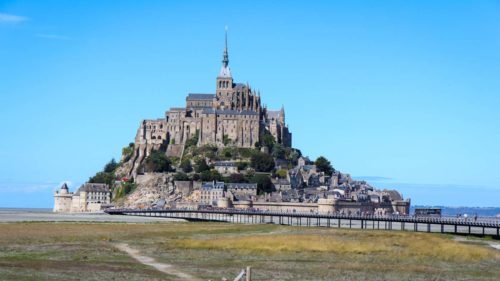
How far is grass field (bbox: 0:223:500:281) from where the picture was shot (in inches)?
1815

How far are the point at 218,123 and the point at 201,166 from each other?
40.4 feet

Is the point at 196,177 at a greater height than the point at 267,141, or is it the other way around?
the point at 267,141

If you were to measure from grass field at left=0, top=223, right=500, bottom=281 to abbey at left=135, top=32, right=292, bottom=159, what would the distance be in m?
98.4

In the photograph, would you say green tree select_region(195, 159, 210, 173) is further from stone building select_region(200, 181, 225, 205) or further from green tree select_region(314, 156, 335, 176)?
green tree select_region(314, 156, 335, 176)

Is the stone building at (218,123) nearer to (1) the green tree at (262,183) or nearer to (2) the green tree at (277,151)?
(2) the green tree at (277,151)

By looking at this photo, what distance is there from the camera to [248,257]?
5738 cm

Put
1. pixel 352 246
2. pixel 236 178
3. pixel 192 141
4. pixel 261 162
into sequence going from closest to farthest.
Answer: pixel 352 246 < pixel 236 178 < pixel 261 162 < pixel 192 141

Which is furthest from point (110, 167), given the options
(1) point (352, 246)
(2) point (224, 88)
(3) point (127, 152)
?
(1) point (352, 246)

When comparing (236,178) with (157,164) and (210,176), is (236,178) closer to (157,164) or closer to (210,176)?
(210,176)

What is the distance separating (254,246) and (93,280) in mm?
24481

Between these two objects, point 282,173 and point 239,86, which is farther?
point 239,86

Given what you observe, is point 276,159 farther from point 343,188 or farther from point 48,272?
point 48,272

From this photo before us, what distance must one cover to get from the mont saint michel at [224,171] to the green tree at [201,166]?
26 cm

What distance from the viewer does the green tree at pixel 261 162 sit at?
172250 mm
